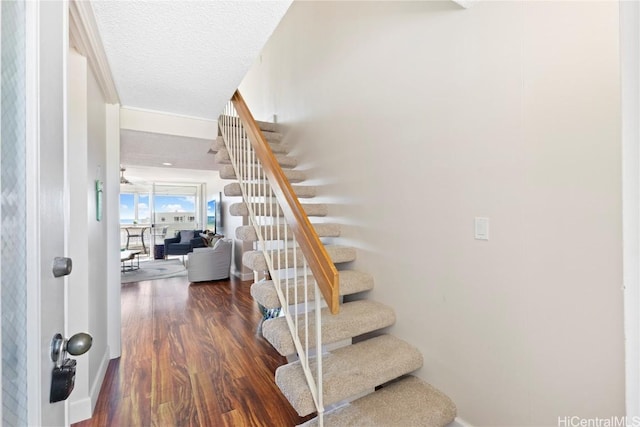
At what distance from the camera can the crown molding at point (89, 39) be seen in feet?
4.31

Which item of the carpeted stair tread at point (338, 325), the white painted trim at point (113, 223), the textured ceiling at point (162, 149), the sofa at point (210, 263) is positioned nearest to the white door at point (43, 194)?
the carpeted stair tread at point (338, 325)

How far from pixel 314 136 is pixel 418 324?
201 centimetres

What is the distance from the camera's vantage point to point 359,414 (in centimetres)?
150

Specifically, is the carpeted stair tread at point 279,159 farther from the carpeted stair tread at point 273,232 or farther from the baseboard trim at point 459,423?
the baseboard trim at point 459,423

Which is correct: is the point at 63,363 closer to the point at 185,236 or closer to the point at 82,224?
the point at 82,224

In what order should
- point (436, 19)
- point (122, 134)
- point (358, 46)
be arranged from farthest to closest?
point (122, 134) < point (358, 46) < point (436, 19)

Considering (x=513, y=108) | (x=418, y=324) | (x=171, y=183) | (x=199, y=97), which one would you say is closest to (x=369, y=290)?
(x=418, y=324)

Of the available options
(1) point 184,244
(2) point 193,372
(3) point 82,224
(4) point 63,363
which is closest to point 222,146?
(3) point 82,224

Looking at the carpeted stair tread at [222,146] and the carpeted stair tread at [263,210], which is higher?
the carpeted stair tread at [222,146]

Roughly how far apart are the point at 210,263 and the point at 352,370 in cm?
428

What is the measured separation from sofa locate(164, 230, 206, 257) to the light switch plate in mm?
7036

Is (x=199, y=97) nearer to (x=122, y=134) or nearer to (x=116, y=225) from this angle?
(x=122, y=134)

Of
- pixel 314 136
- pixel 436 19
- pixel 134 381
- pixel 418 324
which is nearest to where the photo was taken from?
pixel 436 19

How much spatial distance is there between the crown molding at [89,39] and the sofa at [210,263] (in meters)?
3.59
